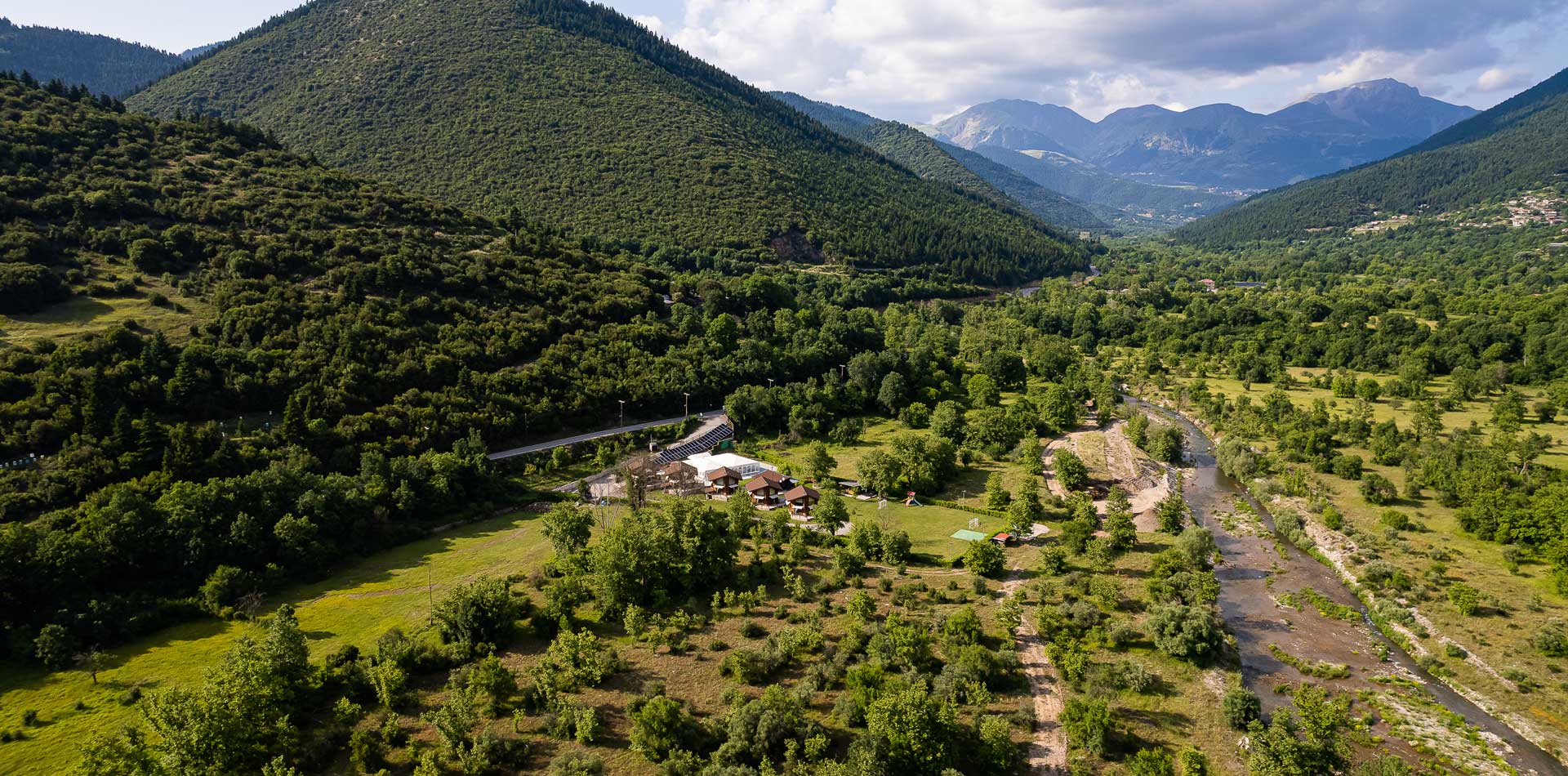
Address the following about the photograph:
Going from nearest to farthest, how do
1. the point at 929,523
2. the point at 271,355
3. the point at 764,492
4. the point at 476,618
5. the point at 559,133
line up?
the point at 476,618
the point at 929,523
the point at 764,492
the point at 271,355
the point at 559,133

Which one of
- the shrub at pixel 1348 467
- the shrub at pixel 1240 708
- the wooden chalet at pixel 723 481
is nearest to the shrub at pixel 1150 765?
the shrub at pixel 1240 708

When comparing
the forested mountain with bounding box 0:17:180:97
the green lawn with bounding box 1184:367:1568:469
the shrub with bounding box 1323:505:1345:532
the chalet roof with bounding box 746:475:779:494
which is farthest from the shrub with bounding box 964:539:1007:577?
the forested mountain with bounding box 0:17:180:97

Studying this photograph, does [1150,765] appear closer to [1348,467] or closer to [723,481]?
[723,481]

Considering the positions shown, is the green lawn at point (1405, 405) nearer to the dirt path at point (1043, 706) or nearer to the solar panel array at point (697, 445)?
the dirt path at point (1043, 706)

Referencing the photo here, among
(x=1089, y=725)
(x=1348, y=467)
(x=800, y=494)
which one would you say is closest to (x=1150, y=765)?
(x=1089, y=725)

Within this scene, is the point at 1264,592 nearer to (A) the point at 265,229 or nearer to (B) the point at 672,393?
(B) the point at 672,393

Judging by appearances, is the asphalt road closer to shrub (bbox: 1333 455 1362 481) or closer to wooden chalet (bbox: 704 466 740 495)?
wooden chalet (bbox: 704 466 740 495)

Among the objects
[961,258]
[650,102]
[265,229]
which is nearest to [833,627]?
[265,229]
